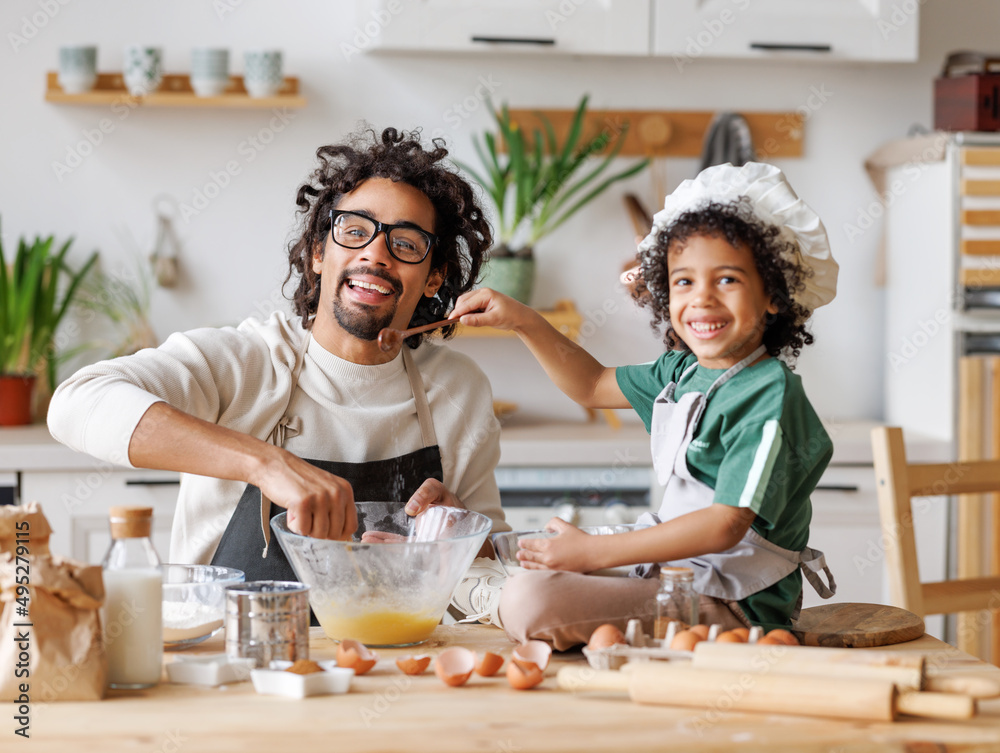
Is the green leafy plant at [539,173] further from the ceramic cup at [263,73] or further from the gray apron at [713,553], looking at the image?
the gray apron at [713,553]

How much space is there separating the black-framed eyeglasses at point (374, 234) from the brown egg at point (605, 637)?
756 millimetres

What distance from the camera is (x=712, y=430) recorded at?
3.63ft

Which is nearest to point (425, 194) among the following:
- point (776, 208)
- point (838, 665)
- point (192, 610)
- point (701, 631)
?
point (776, 208)

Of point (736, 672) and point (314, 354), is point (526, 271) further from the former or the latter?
point (736, 672)

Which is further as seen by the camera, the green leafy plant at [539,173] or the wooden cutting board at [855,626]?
the green leafy plant at [539,173]

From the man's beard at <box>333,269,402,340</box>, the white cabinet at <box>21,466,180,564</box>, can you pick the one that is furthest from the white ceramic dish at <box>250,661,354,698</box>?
the white cabinet at <box>21,466,180,564</box>

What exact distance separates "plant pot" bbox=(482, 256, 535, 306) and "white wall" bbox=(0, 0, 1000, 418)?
0.70 feet

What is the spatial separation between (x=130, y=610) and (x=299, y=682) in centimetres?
17

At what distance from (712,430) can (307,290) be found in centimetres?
92

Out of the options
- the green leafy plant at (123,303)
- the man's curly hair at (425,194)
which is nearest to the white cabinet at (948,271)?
the man's curly hair at (425,194)

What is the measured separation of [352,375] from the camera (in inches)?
63.9

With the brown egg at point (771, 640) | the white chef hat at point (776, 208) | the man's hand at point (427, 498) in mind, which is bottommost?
the brown egg at point (771, 640)

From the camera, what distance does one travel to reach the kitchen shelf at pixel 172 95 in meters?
2.79

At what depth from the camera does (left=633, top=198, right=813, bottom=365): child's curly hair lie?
1107 mm
